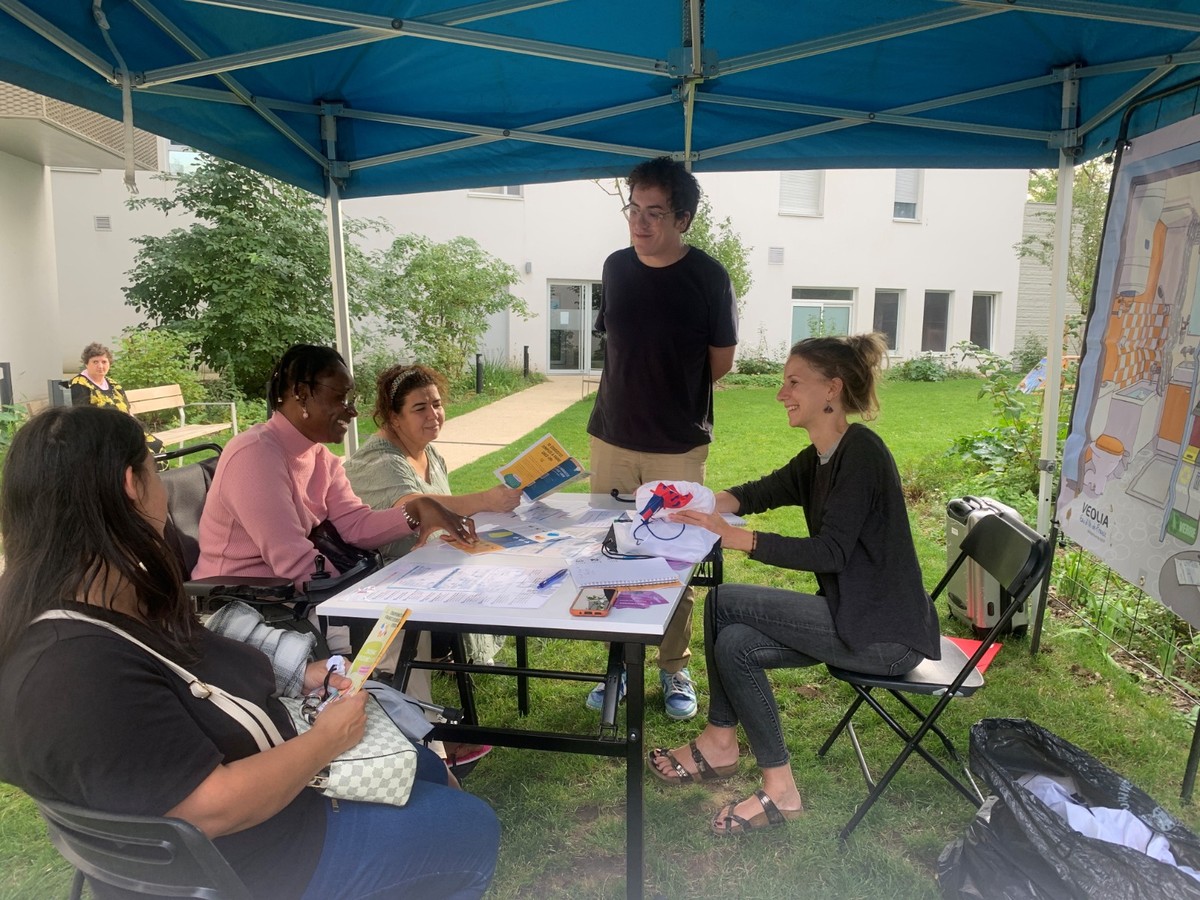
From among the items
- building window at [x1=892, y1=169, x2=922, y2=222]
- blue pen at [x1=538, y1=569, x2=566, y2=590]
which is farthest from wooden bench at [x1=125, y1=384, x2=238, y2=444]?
building window at [x1=892, y1=169, x2=922, y2=222]

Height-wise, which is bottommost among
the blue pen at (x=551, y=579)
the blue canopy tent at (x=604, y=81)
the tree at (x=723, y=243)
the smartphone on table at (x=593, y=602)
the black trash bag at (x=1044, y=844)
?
the black trash bag at (x=1044, y=844)

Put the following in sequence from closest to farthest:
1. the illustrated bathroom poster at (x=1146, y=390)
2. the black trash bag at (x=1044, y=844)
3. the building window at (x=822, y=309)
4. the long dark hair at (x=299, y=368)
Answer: the black trash bag at (x=1044, y=844)
the illustrated bathroom poster at (x=1146, y=390)
the long dark hair at (x=299, y=368)
the building window at (x=822, y=309)

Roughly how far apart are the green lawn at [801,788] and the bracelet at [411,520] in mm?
878

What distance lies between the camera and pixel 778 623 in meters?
2.42

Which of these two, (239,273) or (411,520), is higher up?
(239,273)

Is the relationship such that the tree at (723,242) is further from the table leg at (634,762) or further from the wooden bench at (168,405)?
the table leg at (634,762)

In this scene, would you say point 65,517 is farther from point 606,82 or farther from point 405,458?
point 606,82

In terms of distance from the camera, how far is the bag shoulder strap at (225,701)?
121 cm

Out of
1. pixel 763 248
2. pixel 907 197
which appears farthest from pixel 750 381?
pixel 907 197

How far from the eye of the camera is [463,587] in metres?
2.11

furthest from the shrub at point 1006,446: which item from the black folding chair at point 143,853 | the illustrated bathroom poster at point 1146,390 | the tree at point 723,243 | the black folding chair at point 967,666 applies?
the tree at point 723,243

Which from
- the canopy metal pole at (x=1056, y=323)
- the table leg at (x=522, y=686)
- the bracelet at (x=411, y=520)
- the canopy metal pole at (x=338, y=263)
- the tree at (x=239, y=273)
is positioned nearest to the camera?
the bracelet at (x=411, y=520)

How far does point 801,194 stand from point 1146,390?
14688 mm

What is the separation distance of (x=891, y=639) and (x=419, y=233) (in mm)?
13432
